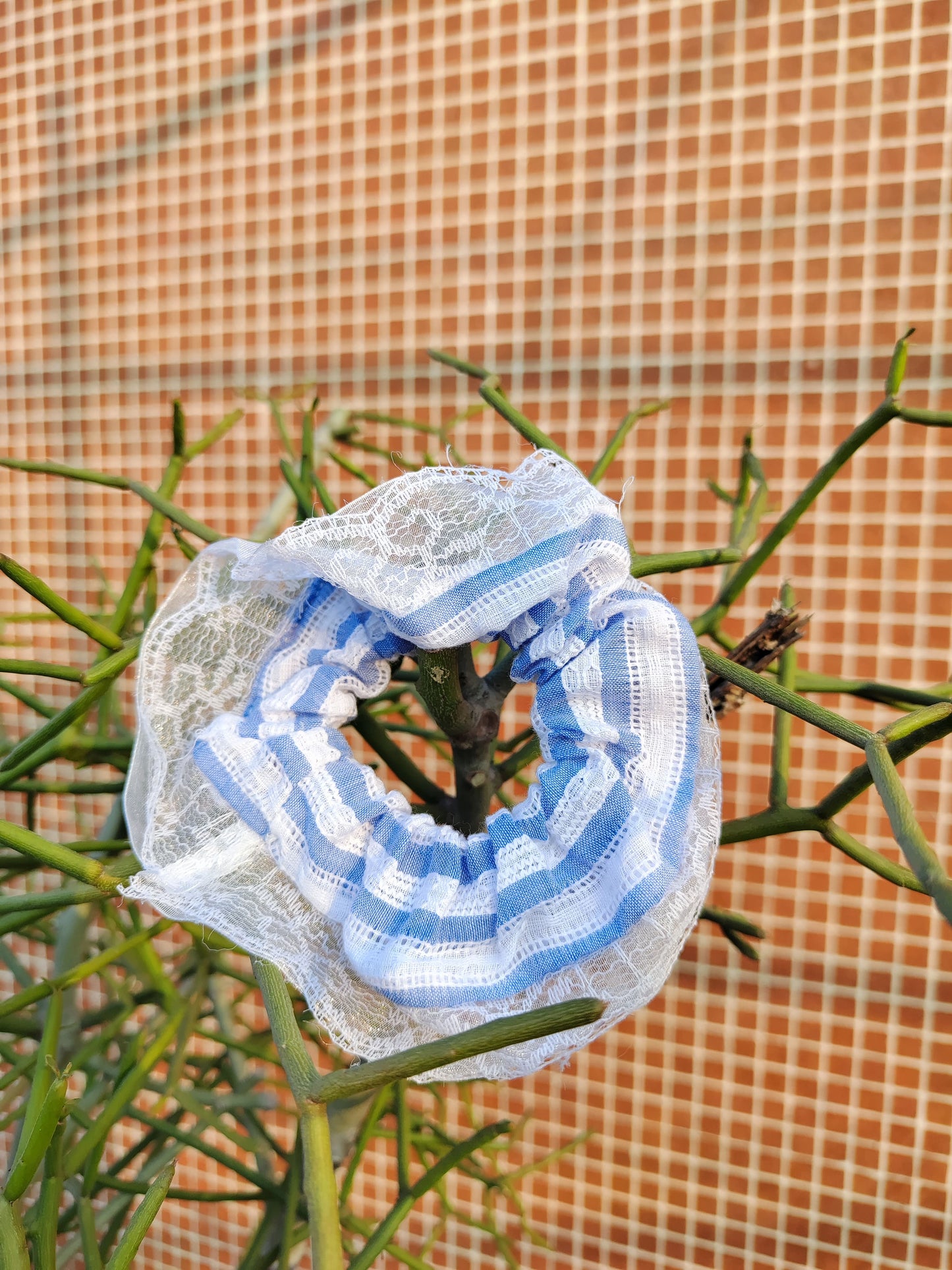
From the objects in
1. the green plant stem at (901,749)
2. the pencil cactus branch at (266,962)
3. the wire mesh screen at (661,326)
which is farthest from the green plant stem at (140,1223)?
the wire mesh screen at (661,326)

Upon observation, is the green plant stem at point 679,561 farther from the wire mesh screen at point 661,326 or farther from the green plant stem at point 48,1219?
the wire mesh screen at point 661,326

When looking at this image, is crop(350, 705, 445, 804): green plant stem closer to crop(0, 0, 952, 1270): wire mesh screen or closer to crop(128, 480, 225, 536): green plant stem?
crop(128, 480, 225, 536): green plant stem

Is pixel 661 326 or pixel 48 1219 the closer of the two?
pixel 48 1219

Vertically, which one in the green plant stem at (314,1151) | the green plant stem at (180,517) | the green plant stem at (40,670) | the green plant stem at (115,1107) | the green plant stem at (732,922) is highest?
the green plant stem at (180,517)

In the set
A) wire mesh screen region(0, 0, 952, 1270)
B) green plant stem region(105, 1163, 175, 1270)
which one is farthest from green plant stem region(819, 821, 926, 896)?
wire mesh screen region(0, 0, 952, 1270)

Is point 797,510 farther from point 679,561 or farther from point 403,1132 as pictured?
point 403,1132

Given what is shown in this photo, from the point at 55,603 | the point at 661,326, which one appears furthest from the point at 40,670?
the point at 661,326
